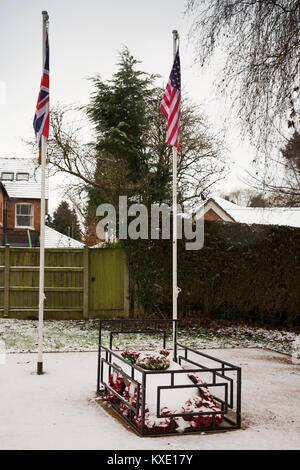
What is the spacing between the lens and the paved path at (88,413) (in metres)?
4.86

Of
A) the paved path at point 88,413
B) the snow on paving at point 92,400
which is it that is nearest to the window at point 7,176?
the snow on paving at point 92,400

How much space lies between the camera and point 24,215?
31969 millimetres

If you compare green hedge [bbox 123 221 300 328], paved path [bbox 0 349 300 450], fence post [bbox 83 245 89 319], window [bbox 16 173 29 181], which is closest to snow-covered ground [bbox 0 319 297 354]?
fence post [bbox 83 245 89 319]

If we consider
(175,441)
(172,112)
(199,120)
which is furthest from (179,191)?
(175,441)

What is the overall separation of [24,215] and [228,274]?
20532 mm

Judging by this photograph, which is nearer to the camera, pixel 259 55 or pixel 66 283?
pixel 259 55

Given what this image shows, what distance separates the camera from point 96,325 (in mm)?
13680

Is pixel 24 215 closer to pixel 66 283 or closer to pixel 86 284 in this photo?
pixel 66 283

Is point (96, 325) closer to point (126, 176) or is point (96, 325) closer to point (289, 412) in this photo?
point (126, 176)

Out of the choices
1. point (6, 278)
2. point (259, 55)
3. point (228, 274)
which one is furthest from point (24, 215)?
point (259, 55)

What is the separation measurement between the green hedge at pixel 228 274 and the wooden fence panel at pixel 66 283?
0.67m

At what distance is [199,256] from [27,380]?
7279mm

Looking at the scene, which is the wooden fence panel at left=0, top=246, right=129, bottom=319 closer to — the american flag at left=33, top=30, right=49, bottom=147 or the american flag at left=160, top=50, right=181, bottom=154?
the american flag at left=160, top=50, right=181, bottom=154
